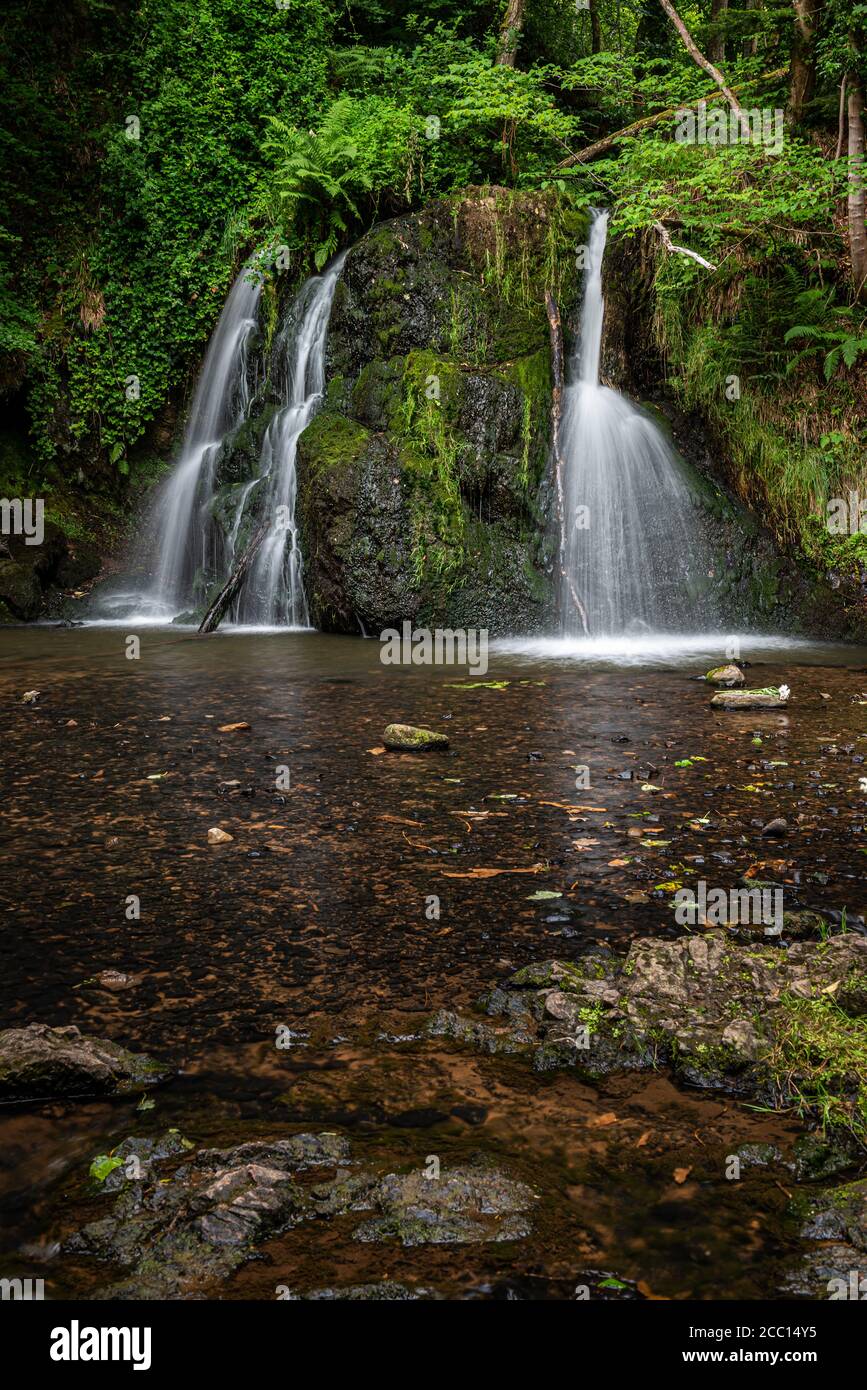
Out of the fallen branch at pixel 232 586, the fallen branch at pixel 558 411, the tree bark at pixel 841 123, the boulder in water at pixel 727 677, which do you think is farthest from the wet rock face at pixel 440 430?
the boulder in water at pixel 727 677

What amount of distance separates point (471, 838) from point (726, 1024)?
5.89ft

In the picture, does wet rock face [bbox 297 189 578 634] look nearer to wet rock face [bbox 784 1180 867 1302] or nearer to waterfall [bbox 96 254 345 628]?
waterfall [bbox 96 254 345 628]

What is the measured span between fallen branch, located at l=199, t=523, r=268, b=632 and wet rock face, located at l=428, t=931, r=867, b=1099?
9.65 meters

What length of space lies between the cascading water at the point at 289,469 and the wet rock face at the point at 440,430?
39 centimetres

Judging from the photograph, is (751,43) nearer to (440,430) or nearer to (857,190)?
(857,190)

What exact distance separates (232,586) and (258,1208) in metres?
10.7

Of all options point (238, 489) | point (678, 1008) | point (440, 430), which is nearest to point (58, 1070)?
point (678, 1008)

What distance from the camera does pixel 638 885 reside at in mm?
3562

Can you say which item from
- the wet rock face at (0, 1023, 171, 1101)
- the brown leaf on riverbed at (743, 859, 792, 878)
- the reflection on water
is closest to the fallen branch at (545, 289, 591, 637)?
the reflection on water

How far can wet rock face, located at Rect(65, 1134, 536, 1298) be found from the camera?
1.75 metres

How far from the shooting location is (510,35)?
49.0 ft

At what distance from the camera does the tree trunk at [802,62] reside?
36.4ft

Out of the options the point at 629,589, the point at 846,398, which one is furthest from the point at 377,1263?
the point at 846,398

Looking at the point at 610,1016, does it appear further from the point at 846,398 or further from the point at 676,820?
the point at 846,398
